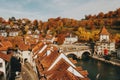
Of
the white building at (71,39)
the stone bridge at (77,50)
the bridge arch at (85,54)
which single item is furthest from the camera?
the white building at (71,39)

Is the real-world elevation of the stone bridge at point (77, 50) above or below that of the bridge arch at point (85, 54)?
above

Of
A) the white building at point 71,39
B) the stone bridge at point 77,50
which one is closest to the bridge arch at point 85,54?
the stone bridge at point 77,50

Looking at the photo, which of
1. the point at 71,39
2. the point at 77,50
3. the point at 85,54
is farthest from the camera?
the point at 71,39

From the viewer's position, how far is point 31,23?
182 m

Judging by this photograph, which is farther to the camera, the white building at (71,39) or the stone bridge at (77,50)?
the white building at (71,39)

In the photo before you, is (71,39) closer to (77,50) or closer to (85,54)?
(85,54)

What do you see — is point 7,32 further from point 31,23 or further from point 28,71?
point 28,71

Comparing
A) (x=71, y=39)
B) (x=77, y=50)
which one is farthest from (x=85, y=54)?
(x=71, y=39)

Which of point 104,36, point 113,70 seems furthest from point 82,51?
point 113,70

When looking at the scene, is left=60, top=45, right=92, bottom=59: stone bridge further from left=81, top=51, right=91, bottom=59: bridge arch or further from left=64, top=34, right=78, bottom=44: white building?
left=64, top=34, right=78, bottom=44: white building

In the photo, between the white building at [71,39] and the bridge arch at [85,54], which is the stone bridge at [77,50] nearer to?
the bridge arch at [85,54]

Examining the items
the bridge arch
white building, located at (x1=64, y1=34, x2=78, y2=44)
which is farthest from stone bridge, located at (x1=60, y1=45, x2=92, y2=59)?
white building, located at (x1=64, y1=34, x2=78, y2=44)

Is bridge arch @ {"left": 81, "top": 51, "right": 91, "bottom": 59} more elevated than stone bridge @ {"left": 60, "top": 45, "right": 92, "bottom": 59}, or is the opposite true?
stone bridge @ {"left": 60, "top": 45, "right": 92, "bottom": 59}

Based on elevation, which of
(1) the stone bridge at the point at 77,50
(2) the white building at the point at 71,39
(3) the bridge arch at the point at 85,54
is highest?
(2) the white building at the point at 71,39
